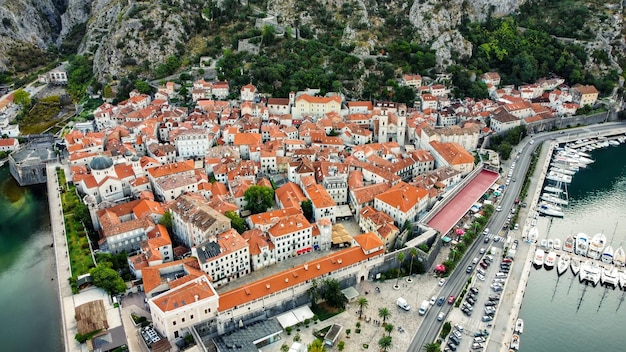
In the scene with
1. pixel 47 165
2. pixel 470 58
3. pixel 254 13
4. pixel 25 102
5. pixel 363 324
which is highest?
pixel 254 13

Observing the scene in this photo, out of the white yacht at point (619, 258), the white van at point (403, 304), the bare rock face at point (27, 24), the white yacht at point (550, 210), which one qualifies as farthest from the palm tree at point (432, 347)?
the bare rock face at point (27, 24)

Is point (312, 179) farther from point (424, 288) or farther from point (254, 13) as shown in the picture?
point (254, 13)

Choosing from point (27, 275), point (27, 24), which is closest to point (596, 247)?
point (27, 275)

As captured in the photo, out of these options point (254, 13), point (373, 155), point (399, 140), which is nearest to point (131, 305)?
point (373, 155)

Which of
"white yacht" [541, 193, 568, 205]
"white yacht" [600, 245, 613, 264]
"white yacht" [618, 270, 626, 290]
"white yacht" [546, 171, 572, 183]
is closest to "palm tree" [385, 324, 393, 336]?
"white yacht" [618, 270, 626, 290]

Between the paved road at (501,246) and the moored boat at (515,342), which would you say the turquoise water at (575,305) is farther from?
the paved road at (501,246)

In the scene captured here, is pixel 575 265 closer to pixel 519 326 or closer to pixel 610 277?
pixel 610 277
